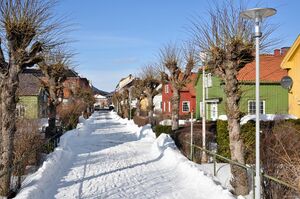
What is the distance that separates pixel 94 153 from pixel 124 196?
9.04 metres

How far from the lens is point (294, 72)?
2188 centimetres

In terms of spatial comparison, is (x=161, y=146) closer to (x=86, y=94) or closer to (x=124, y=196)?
(x=124, y=196)

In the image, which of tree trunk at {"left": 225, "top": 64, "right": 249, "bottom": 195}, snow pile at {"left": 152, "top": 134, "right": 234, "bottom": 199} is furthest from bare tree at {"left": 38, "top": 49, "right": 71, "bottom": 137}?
tree trunk at {"left": 225, "top": 64, "right": 249, "bottom": 195}

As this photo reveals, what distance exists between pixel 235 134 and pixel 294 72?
1316cm

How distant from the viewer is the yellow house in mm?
21109

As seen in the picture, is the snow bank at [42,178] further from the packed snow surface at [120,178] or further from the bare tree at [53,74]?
the bare tree at [53,74]

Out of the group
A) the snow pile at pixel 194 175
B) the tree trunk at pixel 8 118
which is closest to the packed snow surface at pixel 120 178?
the snow pile at pixel 194 175

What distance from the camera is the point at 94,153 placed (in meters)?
18.5

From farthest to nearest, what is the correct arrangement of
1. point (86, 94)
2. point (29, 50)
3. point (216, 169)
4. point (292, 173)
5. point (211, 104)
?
point (86, 94), point (211, 104), point (216, 169), point (29, 50), point (292, 173)

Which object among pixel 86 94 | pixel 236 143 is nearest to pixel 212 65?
pixel 236 143

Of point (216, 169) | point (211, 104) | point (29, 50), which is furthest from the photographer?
point (211, 104)

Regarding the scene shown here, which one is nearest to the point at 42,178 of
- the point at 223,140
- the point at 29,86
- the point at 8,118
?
the point at 8,118

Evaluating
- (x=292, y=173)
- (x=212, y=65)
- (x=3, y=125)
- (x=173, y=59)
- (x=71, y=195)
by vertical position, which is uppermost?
(x=173, y=59)

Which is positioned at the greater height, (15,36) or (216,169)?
(15,36)
